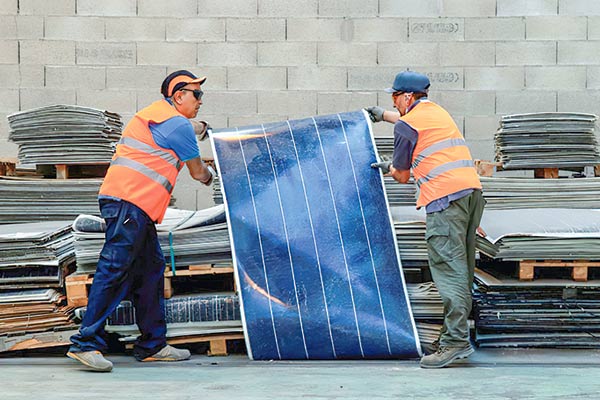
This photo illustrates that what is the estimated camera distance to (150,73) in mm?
8227

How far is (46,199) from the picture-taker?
6645 mm

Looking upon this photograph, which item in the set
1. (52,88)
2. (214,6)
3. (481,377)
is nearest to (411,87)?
(481,377)

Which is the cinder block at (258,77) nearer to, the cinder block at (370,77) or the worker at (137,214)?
the cinder block at (370,77)

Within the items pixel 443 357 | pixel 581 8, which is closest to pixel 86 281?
pixel 443 357

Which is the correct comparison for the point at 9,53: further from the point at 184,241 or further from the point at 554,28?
the point at 554,28

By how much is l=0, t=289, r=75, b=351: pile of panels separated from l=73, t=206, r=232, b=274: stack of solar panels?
0.35m

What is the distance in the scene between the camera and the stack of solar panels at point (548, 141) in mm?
6891

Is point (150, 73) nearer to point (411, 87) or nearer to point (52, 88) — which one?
point (52, 88)

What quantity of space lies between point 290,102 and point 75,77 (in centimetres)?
240

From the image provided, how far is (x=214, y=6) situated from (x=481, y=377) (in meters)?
5.18

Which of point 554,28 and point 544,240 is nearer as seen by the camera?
point 544,240

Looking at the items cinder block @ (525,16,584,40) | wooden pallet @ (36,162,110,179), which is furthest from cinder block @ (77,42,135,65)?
cinder block @ (525,16,584,40)

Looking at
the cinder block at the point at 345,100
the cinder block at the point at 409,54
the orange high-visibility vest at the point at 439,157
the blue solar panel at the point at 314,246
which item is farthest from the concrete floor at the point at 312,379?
the cinder block at the point at 409,54

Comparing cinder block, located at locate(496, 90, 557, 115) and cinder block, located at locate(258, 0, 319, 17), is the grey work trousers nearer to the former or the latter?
→ cinder block, located at locate(496, 90, 557, 115)
